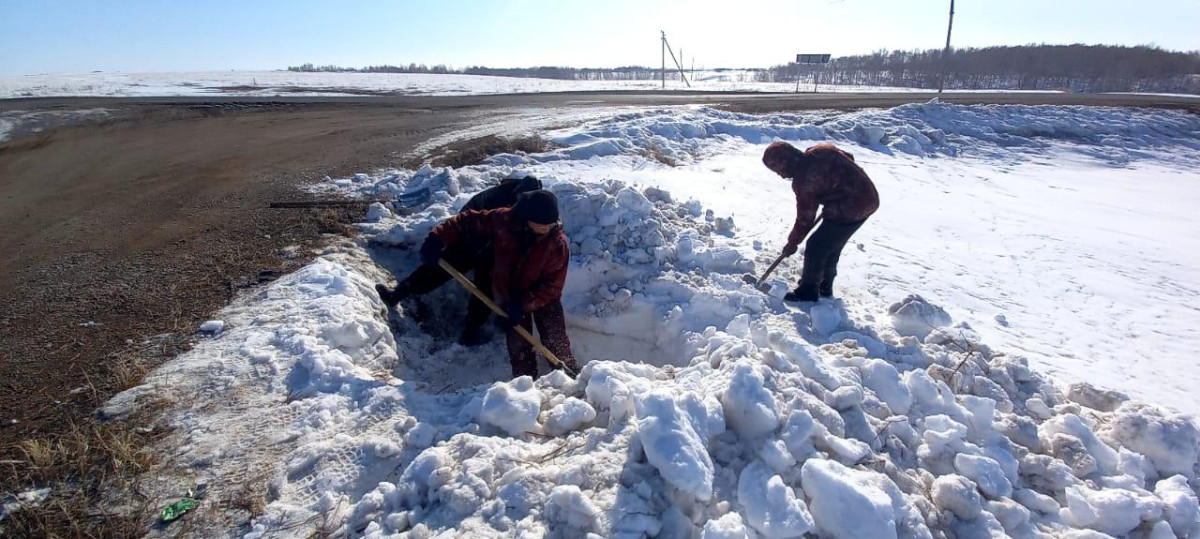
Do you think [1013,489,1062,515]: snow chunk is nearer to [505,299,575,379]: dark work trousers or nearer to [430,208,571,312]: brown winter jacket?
[505,299,575,379]: dark work trousers

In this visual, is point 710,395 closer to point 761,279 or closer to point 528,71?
point 761,279

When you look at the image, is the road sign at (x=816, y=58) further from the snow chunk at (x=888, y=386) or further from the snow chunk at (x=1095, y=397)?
the snow chunk at (x=888, y=386)

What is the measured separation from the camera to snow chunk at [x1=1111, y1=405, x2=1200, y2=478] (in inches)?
114

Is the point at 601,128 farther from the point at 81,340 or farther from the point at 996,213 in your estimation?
the point at 81,340

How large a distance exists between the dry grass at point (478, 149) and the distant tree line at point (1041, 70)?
→ 43.3 meters

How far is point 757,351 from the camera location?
11.1 feet

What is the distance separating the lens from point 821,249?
472cm

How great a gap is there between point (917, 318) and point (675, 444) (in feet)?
9.77

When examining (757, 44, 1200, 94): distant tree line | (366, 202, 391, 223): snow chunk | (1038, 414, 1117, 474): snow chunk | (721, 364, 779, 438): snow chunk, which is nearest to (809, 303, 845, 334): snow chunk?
(1038, 414, 1117, 474): snow chunk

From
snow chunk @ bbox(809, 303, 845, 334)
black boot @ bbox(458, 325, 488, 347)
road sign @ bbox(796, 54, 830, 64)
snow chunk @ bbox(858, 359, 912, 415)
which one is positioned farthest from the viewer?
road sign @ bbox(796, 54, 830, 64)

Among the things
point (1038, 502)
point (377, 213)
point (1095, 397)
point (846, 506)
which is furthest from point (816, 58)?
point (846, 506)

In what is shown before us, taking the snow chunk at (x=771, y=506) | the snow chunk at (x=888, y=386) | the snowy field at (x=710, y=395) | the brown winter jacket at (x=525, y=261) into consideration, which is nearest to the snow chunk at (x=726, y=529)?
the snowy field at (x=710, y=395)

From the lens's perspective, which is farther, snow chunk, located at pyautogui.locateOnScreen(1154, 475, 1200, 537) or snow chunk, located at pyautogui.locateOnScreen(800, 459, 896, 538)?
snow chunk, located at pyautogui.locateOnScreen(1154, 475, 1200, 537)

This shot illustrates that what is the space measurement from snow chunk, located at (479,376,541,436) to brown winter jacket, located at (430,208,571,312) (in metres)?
1.48
